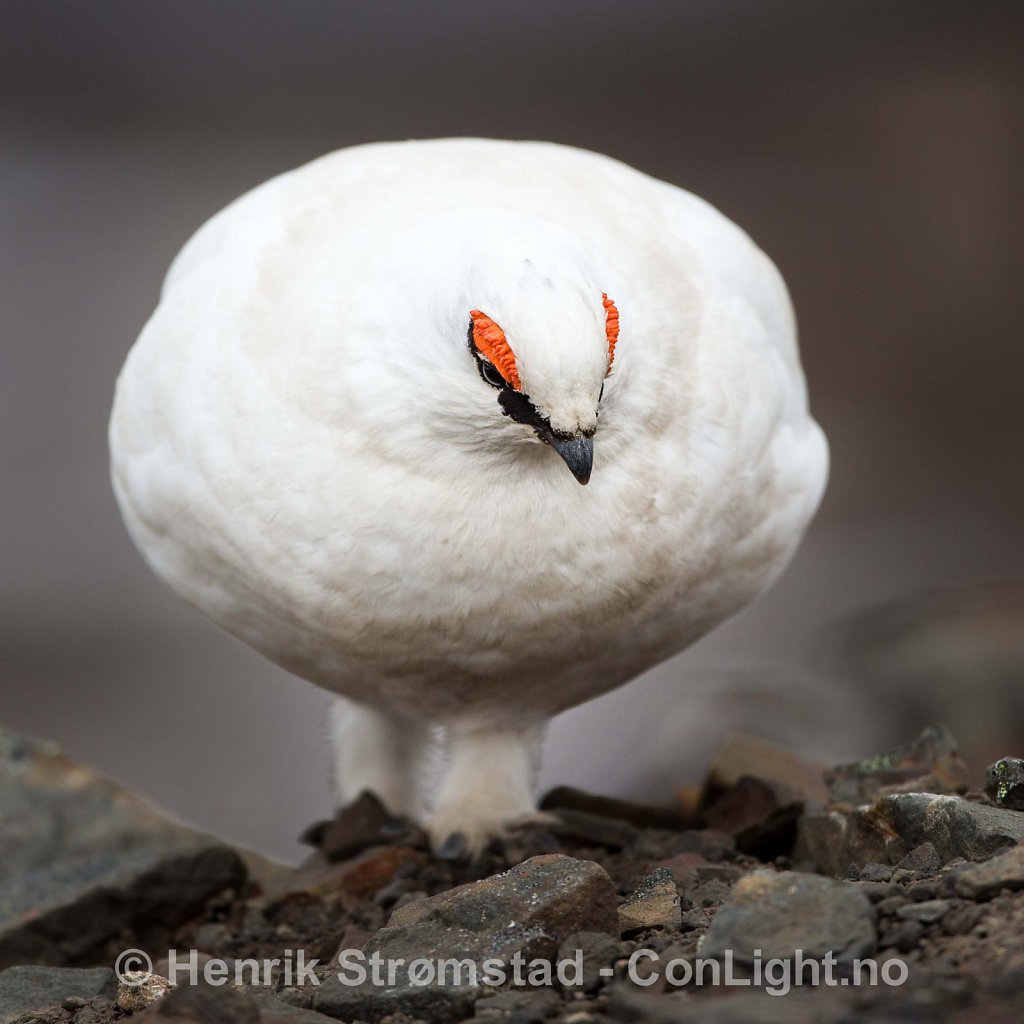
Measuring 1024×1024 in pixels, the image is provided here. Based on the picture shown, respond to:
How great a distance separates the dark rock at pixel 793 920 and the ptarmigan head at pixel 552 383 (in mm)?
885

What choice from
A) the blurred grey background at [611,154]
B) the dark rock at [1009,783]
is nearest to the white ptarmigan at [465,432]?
the dark rock at [1009,783]

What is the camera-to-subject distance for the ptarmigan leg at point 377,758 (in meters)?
4.65

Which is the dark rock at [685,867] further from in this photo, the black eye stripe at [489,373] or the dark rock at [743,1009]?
the black eye stripe at [489,373]

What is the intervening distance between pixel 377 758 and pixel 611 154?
5.16 meters

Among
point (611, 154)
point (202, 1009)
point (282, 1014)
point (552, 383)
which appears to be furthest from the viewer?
point (611, 154)

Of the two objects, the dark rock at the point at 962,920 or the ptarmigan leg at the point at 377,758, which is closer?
the dark rock at the point at 962,920

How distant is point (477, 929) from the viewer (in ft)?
8.18

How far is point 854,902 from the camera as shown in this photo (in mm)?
2238

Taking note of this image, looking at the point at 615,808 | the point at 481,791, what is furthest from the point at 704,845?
the point at 615,808

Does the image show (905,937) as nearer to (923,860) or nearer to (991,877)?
(991,877)

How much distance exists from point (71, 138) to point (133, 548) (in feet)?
8.11

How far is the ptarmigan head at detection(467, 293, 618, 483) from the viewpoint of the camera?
9.14 ft

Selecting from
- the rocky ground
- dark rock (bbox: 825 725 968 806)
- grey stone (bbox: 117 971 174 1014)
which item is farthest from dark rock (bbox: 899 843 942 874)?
grey stone (bbox: 117 971 174 1014)

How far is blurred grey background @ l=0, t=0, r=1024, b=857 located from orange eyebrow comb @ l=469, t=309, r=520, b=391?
15.1 feet
